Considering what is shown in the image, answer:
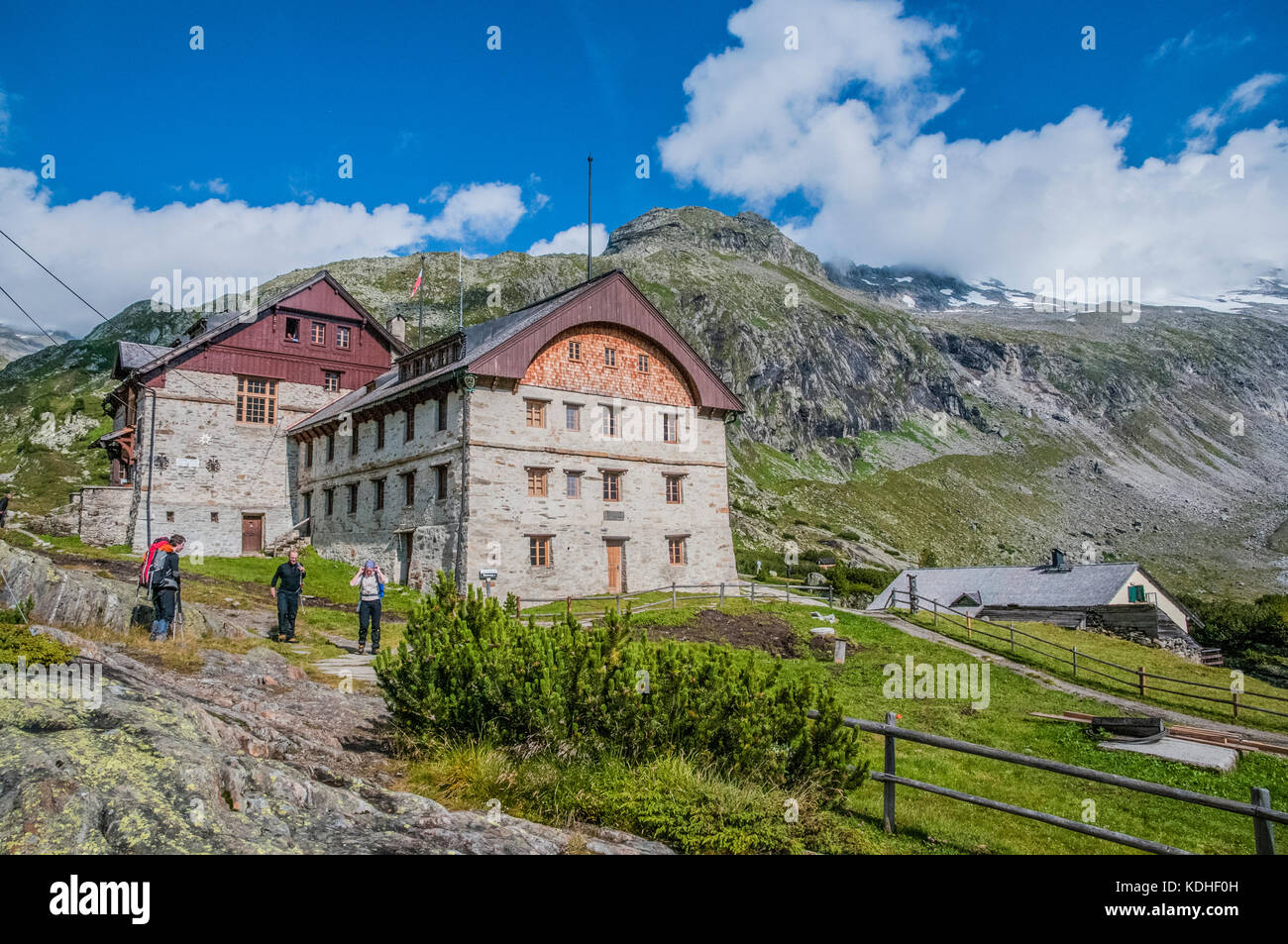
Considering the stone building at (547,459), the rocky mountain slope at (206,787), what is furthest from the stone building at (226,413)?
the rocky mountain slope at (206,787)

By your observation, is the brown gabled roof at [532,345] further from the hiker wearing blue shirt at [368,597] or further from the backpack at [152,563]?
the backpack at [152,563]

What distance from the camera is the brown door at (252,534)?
40.0 meters

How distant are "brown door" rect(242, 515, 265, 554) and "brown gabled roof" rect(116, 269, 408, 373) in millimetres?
8421

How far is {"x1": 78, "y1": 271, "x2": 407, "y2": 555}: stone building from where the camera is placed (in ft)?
123

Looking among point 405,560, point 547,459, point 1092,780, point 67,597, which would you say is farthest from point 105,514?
point 1092,780

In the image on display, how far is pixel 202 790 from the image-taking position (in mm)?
5676

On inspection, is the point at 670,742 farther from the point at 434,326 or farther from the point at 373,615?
the point at 434,326

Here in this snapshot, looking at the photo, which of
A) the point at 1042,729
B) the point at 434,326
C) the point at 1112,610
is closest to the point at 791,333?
the point at 434,326

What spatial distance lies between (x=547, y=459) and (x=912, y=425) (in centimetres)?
13564

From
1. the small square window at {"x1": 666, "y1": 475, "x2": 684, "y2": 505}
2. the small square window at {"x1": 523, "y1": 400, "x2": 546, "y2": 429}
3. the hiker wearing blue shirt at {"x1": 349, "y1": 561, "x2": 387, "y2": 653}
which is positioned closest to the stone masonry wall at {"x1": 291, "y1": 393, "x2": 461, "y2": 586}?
the small square window at {"x1": 523, "y1": 400, "x2": 546, "y2": 429}

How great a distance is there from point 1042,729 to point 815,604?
14.3 metres

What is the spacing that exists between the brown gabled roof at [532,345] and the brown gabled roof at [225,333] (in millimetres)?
5263

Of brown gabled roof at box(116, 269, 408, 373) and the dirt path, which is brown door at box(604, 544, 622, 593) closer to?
the dirt path

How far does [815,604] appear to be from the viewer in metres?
31.9
